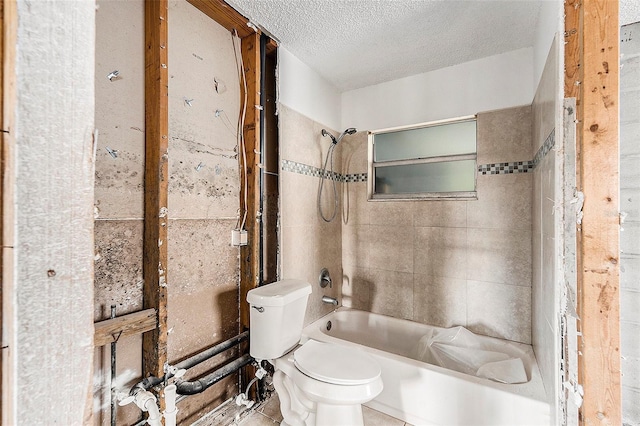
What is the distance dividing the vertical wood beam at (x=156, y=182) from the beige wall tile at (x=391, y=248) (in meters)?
1.74

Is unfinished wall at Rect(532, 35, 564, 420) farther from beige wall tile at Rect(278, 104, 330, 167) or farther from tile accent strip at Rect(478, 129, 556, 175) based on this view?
beige wall tile at Rect(278, 104, 330, 167)

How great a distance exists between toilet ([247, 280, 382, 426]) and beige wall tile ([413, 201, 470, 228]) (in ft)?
3.81

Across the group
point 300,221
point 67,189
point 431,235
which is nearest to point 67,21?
point 67,189

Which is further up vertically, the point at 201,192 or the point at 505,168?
the point at 505,168

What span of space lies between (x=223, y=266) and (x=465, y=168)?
1931 mm

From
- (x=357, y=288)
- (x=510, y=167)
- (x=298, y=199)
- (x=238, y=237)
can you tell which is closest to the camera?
(x=238, y=237)

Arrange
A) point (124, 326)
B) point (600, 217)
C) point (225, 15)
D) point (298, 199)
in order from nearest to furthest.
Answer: point (600, 217) < point (124, 326) < point (225, 15) < point (298, 199)

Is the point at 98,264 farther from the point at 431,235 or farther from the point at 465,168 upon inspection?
the point at 465,168

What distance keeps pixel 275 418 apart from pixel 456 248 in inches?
66.8

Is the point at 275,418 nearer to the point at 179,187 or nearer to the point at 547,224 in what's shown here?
the point at 179,187

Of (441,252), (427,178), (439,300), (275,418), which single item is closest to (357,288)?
(439,300)

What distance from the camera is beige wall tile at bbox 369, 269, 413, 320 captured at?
248 centimetres

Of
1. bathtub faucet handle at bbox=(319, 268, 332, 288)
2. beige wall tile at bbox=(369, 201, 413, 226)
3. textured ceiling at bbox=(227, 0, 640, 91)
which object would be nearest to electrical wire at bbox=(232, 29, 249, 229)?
textured ceiling at bbox=(227, 0, 640, 91)

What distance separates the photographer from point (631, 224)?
5.52 ft
